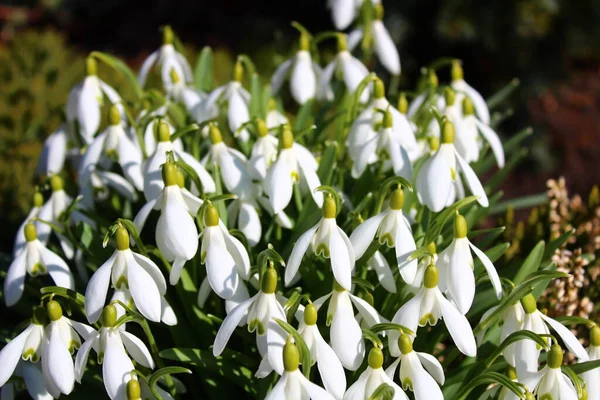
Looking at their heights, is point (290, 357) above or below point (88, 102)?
below

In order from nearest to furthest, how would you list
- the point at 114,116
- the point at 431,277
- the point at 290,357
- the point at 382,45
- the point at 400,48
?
the point at 290,357, the point at 431,277, the point at 114,116, the point at 382,45, the point at 400,48

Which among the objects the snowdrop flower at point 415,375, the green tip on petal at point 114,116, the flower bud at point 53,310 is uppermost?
the green tip on petal at point 114,116

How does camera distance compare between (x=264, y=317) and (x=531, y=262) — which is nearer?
(x=264, y=317)

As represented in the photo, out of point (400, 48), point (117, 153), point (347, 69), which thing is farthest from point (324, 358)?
point (400, 48)

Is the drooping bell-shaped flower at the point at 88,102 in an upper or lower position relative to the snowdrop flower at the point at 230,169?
upper

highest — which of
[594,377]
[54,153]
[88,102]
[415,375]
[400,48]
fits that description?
A: [88,102]

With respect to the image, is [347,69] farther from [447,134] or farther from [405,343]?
[405,343]

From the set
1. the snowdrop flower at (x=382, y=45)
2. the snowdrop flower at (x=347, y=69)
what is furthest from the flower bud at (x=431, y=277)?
the snowdrop flower at (x=382, y=45)

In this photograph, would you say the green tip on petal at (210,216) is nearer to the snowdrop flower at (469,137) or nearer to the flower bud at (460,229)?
the flower bud at (460,229)
